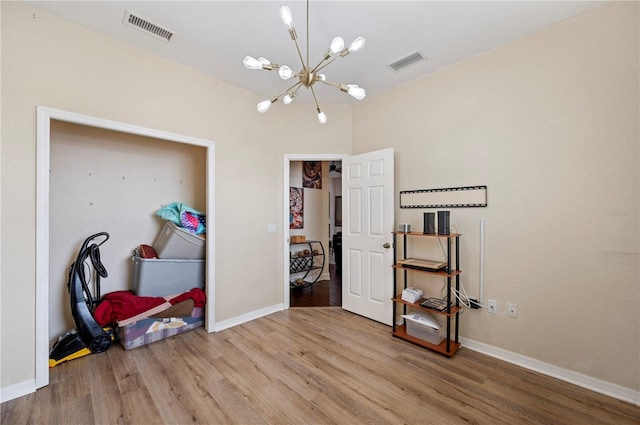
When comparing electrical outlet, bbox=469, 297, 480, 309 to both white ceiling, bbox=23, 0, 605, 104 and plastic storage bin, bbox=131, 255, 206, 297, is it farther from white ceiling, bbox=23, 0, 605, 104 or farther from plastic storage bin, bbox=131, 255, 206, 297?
plastic storage bin, bbox=131, 255, 206, 297

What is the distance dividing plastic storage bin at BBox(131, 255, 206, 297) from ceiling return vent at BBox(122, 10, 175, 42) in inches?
83.1

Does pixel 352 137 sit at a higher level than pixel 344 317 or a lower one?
higher

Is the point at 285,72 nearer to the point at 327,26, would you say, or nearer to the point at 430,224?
the point at 327,26

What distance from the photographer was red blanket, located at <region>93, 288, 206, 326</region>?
2426 mm

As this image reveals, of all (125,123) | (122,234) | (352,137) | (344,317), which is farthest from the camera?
(352,137)

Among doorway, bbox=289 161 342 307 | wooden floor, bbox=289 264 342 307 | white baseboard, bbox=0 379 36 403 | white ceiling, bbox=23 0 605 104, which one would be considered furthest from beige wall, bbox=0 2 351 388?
doorway, bbox=289 161 342 307

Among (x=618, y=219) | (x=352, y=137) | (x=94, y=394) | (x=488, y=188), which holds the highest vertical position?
(x=352, y=137)

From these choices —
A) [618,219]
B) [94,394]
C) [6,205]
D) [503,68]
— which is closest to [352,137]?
[503,68]

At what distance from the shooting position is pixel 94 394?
72.1 inches

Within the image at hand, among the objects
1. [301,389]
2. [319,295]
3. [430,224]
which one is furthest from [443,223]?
[319,295]

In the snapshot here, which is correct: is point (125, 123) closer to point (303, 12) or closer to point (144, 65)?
point (144, 65)

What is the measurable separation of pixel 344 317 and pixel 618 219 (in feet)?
8.55

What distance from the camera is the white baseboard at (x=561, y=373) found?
178 cm

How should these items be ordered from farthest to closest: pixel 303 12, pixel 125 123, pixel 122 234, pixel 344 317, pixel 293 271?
1. pixel 293 271
2. pixel 344 317
3. pixel 122 234
4. pixel 125 123
5. pixel 303 12
